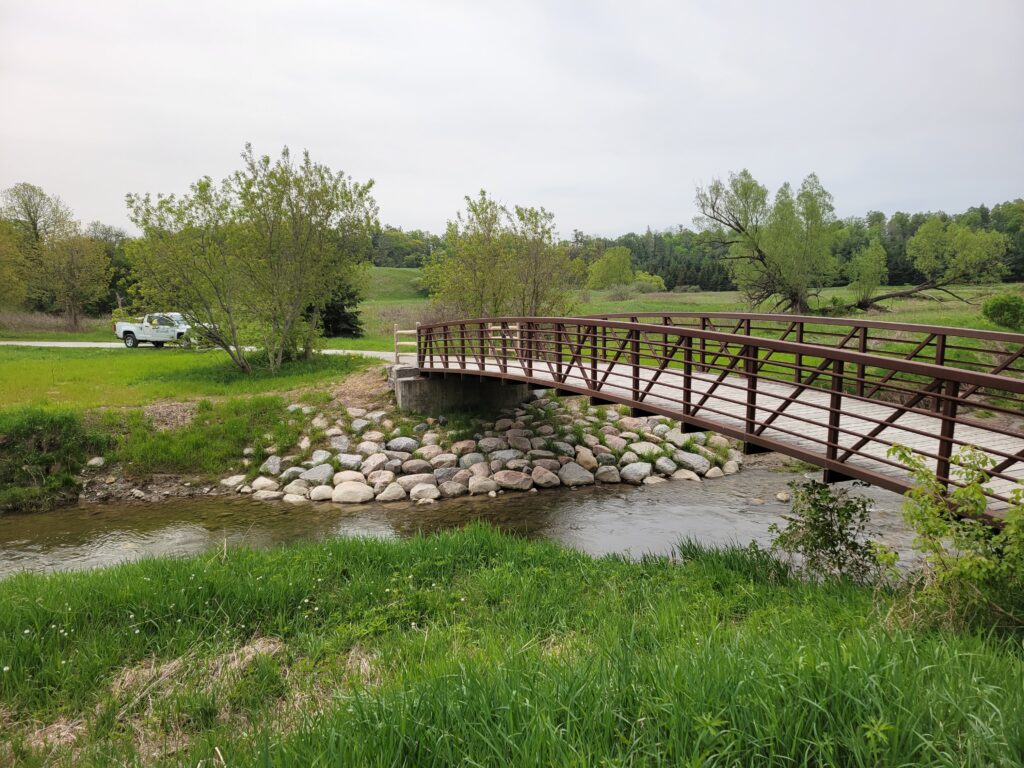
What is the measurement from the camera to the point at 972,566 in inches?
147

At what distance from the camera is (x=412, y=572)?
684cm

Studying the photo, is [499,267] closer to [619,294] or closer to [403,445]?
[403,445]

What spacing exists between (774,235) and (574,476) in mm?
24864

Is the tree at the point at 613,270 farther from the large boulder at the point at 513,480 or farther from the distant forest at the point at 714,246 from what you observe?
the large boulder at the point at 513,480

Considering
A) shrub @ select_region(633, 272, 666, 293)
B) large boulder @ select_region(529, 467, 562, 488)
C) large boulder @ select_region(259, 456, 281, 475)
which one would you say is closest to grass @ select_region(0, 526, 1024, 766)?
large boulder @ select_region(529, 467, 562, 488)

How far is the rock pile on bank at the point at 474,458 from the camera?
12.8 meters

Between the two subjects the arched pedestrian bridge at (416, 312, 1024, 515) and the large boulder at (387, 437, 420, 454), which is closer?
the arched pedestrian bridge at (416, 312, 1024, 515)

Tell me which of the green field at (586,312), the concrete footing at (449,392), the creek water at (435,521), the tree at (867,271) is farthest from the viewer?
the tree at (867,271)

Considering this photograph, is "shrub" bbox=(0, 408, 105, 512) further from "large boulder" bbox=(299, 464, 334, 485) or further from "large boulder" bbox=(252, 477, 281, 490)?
"large boulder" bbox=(299, 464, 334, 485)

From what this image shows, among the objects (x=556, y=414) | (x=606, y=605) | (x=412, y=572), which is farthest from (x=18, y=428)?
(x=606, y=605)

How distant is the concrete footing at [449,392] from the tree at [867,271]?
80.6ft

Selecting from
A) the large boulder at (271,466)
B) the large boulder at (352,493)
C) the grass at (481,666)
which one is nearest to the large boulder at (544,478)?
the large boulder at (352,493)

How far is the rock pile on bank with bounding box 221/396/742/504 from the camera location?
1279 cm

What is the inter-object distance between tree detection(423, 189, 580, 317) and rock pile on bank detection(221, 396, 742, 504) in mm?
5970
